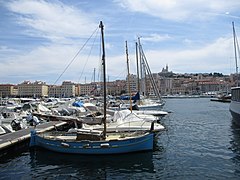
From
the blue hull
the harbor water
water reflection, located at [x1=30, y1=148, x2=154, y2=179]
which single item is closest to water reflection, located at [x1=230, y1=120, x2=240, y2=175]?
the harbor water

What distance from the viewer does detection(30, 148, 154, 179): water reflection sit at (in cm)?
1628

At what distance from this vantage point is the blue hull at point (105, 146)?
Result: 63.1ft

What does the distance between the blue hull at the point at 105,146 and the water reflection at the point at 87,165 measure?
12.8 inches

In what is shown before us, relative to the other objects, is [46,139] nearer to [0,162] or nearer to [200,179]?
[0,162]

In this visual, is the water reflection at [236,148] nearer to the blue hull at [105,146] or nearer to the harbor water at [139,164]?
the harbor water at [139,164]

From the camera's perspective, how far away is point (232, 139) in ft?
85.0

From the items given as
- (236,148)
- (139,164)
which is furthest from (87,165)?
(236,148)

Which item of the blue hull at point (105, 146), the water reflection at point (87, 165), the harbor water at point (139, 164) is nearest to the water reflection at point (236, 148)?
the harbor water at point (139, 164)

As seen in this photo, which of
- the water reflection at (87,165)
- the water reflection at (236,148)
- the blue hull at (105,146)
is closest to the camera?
the water reflection at (87,165)

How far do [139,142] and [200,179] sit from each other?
584 centimetres

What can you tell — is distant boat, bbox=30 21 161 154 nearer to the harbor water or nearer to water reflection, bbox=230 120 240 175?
the harbor water

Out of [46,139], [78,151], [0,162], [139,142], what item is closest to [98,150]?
[78,151]

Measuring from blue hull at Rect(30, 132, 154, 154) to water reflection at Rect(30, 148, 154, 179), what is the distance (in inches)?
12.8

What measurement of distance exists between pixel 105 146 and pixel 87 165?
1860 mm
